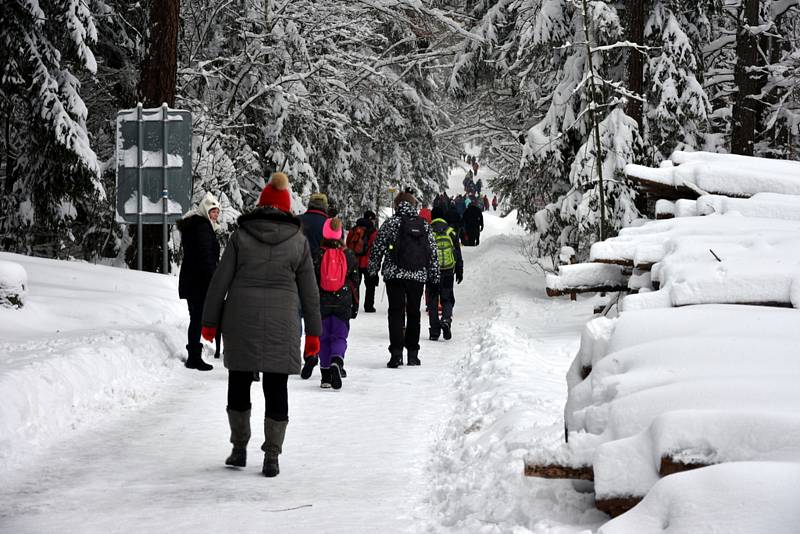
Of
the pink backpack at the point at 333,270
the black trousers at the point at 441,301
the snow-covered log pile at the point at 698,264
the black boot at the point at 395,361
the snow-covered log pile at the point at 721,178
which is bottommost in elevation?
the black boot at the point at 395,361

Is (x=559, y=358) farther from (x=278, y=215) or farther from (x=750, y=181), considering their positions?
(x=278, y=215)

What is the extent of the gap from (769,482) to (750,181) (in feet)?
18.0

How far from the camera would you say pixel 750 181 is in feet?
28.8

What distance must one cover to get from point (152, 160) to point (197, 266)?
8.91 ft

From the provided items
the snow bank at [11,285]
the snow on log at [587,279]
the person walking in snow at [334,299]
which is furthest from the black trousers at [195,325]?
the snow on log at [587,279]

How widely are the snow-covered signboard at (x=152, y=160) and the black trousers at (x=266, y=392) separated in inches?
283

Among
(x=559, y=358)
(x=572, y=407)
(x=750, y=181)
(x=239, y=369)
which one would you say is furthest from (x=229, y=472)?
(x=559, y=358)

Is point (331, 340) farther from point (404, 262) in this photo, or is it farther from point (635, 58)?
point (635, 58)

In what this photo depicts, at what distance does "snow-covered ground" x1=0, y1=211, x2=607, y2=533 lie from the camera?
5.52 metres

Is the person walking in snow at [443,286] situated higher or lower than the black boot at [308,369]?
higher

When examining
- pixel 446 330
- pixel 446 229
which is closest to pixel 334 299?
pixel 446 330

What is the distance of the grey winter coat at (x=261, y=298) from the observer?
6605 mm

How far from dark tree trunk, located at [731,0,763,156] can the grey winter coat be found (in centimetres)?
1588

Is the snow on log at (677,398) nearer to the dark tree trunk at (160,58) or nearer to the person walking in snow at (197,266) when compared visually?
the person walking in snow at (197,266)
